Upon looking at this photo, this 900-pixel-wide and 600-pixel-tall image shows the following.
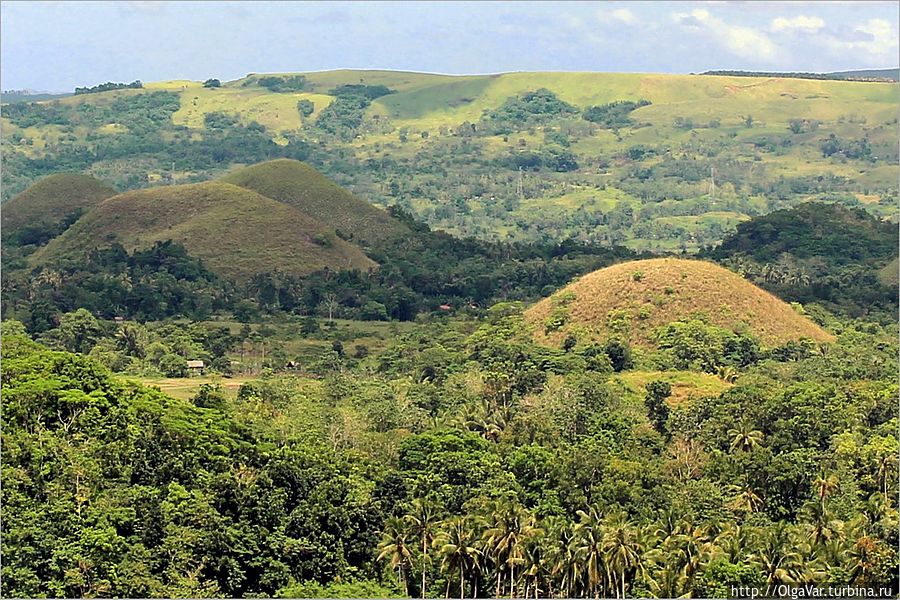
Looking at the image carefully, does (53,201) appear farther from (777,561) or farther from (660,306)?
(777,561)

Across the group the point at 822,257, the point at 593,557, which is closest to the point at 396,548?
the point at 593,557

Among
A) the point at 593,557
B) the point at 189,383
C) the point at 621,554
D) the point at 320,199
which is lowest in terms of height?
the point at 189,383

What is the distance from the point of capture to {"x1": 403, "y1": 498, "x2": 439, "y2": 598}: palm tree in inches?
1308

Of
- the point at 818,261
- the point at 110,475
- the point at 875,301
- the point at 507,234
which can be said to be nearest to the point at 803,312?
the point at 875,301

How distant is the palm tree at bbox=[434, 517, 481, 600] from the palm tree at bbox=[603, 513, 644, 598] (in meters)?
3.03

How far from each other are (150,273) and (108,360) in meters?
30.0

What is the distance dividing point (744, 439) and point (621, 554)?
45.8 feet

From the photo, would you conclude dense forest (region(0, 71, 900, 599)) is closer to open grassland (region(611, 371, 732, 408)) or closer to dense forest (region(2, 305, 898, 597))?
dense forest (region(2, 305, 898, 597))

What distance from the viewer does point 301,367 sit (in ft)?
213

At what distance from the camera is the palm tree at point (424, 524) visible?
3323 centimetres

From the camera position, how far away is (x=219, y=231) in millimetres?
101250

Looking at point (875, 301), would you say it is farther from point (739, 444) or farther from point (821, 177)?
point (821, 177)

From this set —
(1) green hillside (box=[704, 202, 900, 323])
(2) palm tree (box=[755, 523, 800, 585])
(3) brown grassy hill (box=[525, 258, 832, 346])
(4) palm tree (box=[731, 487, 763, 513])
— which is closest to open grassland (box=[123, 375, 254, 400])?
(3) brown grassy hill (box=[525, 258, 832, 346])

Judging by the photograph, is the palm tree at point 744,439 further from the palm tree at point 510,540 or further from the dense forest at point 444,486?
the palm tree at point 510,540
